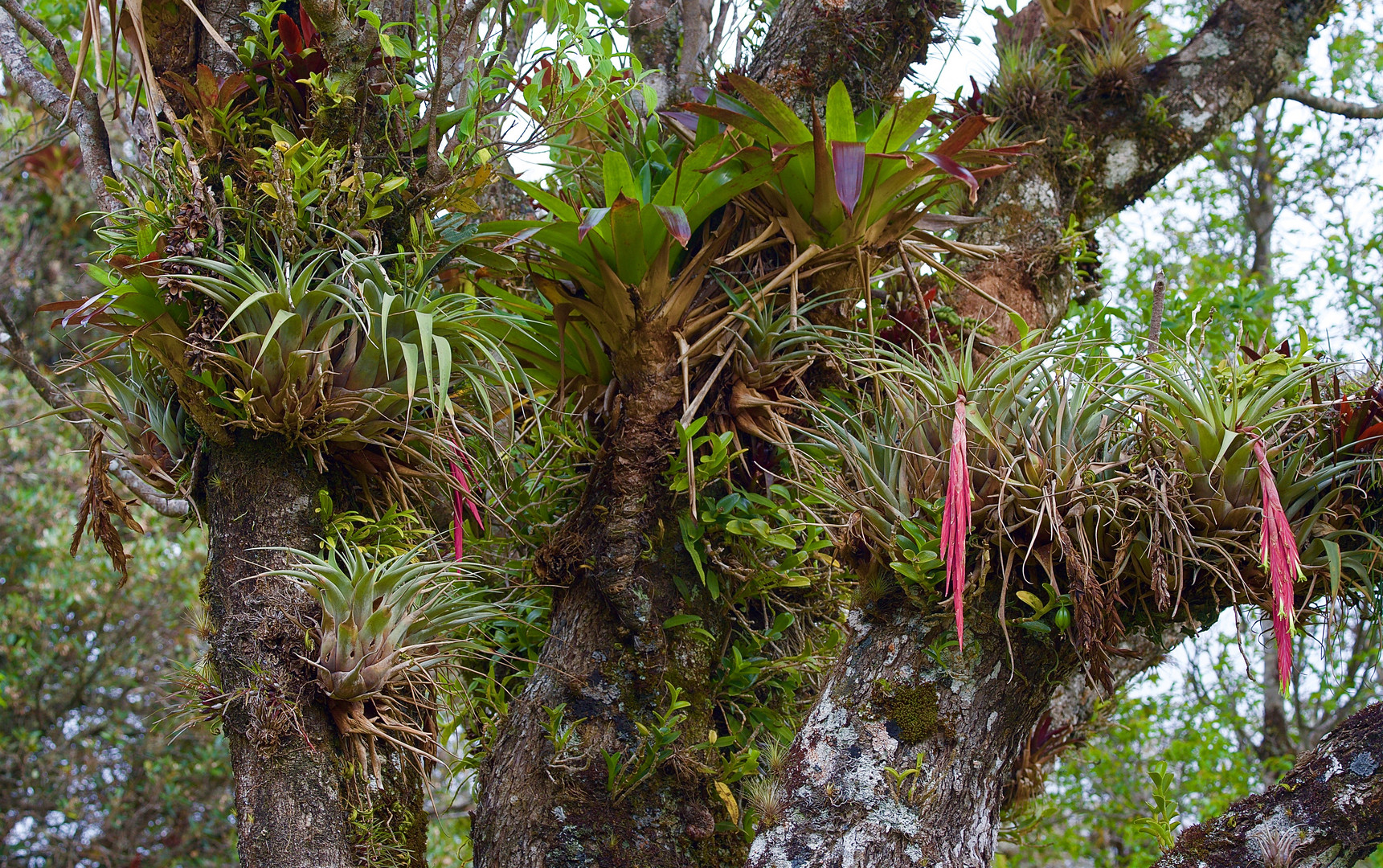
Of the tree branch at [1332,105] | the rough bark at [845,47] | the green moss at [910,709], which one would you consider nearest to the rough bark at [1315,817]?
the green moss at [910,709]

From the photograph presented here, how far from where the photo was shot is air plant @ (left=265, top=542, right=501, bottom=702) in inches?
71.6

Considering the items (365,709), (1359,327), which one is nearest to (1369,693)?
(1359,327)

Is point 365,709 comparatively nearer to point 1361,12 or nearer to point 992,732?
point 992,732

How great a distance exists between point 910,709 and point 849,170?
38.4 inches

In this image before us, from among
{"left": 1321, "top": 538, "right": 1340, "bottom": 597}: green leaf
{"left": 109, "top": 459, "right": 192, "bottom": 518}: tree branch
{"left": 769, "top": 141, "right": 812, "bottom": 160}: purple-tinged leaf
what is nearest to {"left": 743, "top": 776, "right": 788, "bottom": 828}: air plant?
{"left": 1321, "top": 538, "right": 1340, "bottom": 597}: green leaf

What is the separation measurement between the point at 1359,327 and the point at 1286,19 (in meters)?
2.87

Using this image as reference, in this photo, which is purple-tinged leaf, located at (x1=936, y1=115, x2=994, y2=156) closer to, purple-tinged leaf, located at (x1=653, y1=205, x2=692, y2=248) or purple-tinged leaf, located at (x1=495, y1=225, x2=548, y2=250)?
purple-tinged leaf, located at (x1=653, y1=205, x2=692, y2=248)

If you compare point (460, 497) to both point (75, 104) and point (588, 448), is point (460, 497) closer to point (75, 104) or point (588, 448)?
point (588, 448)

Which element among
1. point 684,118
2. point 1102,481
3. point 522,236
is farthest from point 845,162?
point 1102,481

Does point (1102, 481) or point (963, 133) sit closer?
point (1102, 481)

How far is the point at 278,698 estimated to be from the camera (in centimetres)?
183

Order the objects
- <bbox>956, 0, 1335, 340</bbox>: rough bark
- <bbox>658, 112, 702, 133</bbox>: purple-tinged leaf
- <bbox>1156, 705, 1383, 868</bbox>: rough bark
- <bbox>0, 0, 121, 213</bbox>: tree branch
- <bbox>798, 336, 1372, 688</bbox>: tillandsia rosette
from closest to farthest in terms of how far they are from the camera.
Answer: <bbox>1156, 705, 1383, 868</bbox>: rough bark → <bbox>798, 336, 1372, 688</bbox>: tillandsia rosette → <bbox>658, 112, 702, 133</bbox>: purple-tinged leaf → <bbox>0, 0, 121, 213</bbox>: tree branch → <bbox>956, 0, 1335, 340</bbox>: rough bark

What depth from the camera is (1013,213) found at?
291cm

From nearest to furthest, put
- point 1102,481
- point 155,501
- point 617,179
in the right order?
point 1102,481
point 617,179
point 155,501
